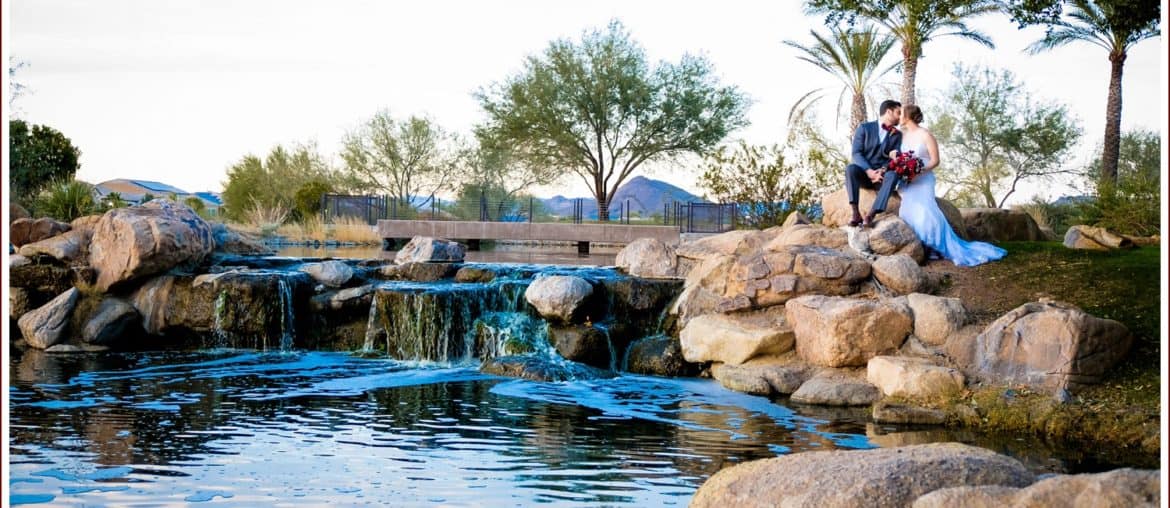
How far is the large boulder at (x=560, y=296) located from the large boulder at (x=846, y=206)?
338cm

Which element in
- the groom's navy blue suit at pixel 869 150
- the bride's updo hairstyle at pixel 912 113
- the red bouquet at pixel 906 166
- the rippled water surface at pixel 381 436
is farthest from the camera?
the bride's updo hairstyle at pixel 912 113

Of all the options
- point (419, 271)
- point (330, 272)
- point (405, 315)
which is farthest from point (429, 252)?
point (405, 315)

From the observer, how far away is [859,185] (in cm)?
1359

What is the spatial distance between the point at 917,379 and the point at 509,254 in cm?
1581

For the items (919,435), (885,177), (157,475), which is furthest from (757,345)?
(157,475)

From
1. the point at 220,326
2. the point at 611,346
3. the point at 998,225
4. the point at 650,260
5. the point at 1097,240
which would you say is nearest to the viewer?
the point at 611,346

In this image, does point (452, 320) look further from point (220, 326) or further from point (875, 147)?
point (875, 147)

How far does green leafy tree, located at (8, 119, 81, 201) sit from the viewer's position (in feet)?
93.6

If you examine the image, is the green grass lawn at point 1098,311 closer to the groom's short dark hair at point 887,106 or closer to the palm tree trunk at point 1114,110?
the groom's short dark hair at point 887,106

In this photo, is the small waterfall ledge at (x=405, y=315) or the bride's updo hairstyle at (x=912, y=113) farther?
the bride's updo hairstyle at (x=912, y=113)

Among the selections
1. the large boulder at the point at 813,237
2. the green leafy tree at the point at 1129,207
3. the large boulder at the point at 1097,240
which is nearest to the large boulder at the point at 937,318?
the large boulder at the point at 813,237

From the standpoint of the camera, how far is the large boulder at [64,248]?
45.4 ft

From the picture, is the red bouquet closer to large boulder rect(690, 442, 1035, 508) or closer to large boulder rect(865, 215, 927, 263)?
large boulder rect(865, 215, 927, 263)

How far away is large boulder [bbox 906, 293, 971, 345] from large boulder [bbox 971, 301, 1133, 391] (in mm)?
495
